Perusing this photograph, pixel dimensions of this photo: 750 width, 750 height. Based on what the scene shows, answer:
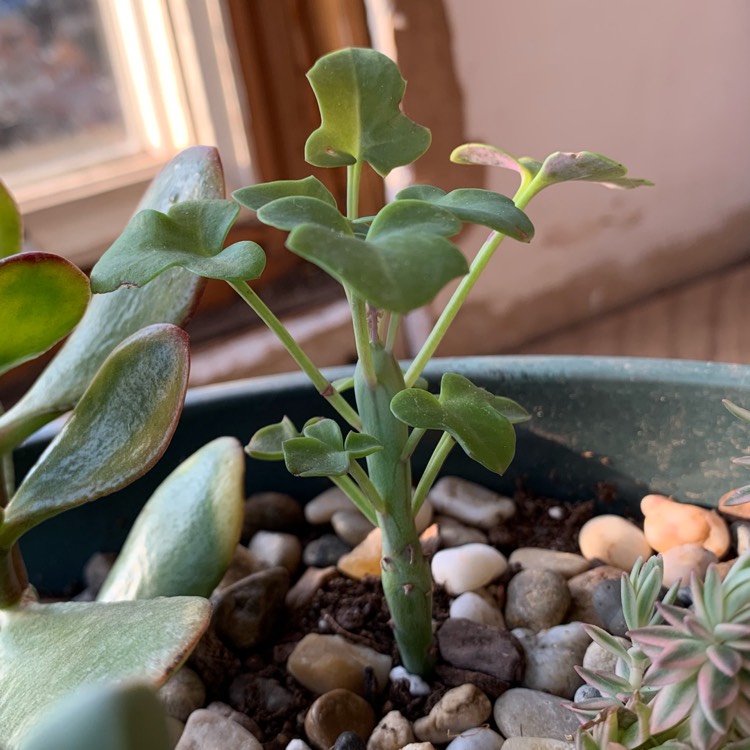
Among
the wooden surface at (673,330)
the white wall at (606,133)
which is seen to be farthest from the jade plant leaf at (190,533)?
the wooden surface at (673,330)

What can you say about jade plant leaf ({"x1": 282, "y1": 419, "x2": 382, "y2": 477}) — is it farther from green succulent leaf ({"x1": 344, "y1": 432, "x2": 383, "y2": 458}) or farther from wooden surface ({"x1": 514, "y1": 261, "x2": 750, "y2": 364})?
wooden surface ({"x1": 514, "y1": 261, "x2": 750, "y2": 364})

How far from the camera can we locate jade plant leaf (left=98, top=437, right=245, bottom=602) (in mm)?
541

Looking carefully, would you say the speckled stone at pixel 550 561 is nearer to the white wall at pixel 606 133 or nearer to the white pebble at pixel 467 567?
the white pebble at pixel 467 567

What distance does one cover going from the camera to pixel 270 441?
1.64 feet

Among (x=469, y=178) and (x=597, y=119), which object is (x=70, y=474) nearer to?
(x=469, y=178)

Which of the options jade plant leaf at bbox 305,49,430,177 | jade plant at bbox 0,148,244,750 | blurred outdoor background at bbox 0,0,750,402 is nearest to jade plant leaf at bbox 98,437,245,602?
jade plant at bbox 0,148,244,750

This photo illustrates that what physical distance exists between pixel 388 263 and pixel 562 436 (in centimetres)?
41

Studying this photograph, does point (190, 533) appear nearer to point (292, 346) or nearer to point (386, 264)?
point (292, 346)

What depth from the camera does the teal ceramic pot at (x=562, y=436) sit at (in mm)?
627

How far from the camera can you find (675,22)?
1197 millimetres

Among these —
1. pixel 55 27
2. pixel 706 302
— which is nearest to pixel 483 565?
pixel 55 27

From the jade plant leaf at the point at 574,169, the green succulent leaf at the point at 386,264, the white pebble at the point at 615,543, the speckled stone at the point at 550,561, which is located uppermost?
the green succulent leaf at the point at 386,264

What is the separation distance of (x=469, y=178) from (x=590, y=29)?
260mm

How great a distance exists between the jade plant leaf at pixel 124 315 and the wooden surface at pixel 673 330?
2.53 feet
